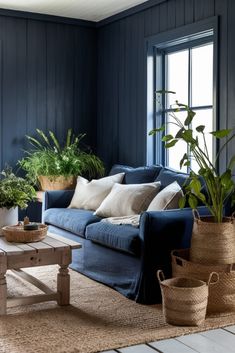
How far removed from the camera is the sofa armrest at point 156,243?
3533 millimetres

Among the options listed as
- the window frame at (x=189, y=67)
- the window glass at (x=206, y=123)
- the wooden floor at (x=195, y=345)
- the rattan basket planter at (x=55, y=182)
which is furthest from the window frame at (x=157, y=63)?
the wooden floor at (x=195, y=345)

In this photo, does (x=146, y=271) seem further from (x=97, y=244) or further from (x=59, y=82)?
(x=59, y=82)

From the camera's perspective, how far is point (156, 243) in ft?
11.7

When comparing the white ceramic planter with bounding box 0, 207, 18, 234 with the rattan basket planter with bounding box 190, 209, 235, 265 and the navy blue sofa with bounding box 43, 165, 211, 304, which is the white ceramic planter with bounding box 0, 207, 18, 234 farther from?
the rattan basket planter with bounding box 190, 209, 235, 265

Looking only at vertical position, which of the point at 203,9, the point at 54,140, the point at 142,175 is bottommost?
the point at 142,175

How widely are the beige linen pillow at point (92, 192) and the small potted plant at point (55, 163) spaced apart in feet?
1.54

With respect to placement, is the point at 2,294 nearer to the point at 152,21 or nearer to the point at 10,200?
the point at 10,200

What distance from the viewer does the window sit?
479 centimetres

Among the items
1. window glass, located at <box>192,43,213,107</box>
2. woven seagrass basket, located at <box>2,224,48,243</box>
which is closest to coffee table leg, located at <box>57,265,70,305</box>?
woven seagrass basket, located at <box>2,224,48,243</box>

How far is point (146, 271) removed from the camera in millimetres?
3570

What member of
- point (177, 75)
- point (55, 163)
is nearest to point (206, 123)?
point (177, 75)

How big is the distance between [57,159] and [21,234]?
212 centimetres

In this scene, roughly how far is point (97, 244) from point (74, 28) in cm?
298

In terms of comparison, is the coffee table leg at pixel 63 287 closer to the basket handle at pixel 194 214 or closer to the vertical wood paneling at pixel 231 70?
the basket handle at pixel 194 214
